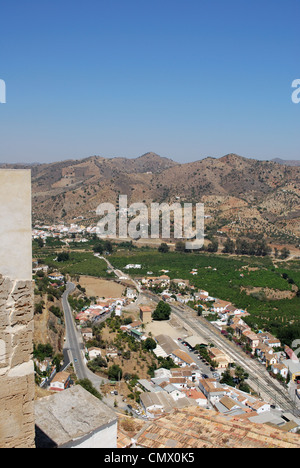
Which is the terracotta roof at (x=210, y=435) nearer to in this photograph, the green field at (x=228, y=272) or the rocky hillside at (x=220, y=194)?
the green field at (x=228, y=272)

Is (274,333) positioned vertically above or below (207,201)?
below

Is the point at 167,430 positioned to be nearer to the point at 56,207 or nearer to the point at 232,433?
the point at 232,433

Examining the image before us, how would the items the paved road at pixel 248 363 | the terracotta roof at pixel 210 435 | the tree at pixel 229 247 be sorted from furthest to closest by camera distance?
the tree at pixel 229 247 → the paved road at pixel 248 363 → the terracotta roof at pixel 210 435

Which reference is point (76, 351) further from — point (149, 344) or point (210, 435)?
point (210, 435)

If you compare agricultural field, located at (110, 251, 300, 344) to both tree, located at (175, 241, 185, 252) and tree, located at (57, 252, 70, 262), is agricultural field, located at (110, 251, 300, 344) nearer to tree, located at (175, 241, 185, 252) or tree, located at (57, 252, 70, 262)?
tree, located at (175, 241, 185, 252)

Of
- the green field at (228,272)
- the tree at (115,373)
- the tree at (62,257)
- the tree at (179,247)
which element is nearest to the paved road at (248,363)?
the green field at (228,272)

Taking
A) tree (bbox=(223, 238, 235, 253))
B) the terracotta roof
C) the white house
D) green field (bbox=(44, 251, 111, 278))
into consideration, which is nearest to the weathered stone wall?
the terracotta roof
